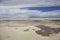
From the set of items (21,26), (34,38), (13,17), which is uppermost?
(13,17)

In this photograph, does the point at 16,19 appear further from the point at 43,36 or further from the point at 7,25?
the point at 43,36

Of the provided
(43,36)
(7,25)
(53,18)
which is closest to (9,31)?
(7,25)

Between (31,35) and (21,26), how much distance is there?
14 cm

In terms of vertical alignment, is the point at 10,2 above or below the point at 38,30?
above

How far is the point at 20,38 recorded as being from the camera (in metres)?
1.42

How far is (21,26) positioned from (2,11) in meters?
0.26

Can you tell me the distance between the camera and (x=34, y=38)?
1396 millimetres

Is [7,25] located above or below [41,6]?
below

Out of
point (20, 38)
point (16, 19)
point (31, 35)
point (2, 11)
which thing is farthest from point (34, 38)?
point (2, 11)

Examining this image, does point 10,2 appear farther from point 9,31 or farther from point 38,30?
point 38,30

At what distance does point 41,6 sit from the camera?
4.54ft

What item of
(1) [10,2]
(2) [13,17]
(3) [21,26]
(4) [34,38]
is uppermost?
(1) [10,2]

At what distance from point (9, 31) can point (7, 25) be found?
0.23 feet

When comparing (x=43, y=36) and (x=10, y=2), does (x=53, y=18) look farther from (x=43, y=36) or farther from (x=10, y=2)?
(x=10, y=2)
